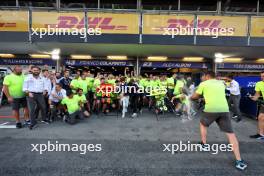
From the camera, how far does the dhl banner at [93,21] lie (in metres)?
11.1

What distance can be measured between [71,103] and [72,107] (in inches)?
6.2

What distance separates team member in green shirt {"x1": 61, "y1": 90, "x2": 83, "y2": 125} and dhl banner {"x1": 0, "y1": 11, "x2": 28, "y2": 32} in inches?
235

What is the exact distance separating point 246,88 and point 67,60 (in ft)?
37.3

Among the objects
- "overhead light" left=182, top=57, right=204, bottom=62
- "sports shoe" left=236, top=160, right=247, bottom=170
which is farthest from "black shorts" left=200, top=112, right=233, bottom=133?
"overhead light" left=182, top=57, right=204, bottom=62

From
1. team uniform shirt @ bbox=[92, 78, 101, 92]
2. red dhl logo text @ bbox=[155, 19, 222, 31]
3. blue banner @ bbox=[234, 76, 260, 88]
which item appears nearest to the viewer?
team uniform shirt @ bbox=[92, 78, 101, 92]

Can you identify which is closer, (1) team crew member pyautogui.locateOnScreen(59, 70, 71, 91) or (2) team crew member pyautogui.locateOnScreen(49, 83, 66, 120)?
(2) team crew member pyautogui.locateOnScreen(49, 83, 66, 120)

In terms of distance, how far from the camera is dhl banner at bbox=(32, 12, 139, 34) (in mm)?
11125

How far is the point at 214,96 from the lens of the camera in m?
4.30
